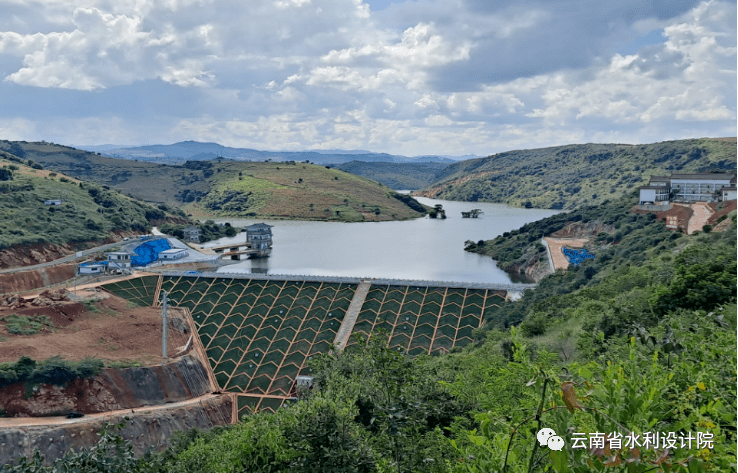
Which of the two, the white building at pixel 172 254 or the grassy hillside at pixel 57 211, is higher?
the grassy hillside at pixel 57 211

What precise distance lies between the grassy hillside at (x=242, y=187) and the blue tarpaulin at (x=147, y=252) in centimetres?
5068

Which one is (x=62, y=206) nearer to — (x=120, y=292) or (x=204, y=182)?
(x=120, y=292)

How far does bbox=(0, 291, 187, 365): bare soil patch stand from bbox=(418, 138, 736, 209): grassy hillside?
93.1 meters

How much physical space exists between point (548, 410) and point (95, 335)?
127ft

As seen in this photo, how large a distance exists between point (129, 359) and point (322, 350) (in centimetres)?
1260

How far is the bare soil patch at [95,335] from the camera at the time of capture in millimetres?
33438

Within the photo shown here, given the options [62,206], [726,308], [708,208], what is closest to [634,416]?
[726,308]

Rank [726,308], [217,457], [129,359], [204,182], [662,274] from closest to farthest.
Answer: [217,457]
[726,308]
[662,274]
[129,359]
[204,182]

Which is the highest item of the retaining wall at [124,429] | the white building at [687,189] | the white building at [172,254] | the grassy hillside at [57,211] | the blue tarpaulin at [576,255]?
the white building at [687,189]

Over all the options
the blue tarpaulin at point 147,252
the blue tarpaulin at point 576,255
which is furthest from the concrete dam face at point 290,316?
the blue tarpaulin at point 576,255

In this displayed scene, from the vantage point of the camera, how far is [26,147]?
175500 millimetres

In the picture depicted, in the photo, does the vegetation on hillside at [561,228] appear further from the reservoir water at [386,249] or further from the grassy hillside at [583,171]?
the grassy hillside at [583,171]

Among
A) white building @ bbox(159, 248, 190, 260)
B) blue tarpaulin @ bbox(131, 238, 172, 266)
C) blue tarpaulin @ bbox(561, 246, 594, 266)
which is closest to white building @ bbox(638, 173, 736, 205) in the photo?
blue tarpaulin @ bbox(561, 246, 594, 266)

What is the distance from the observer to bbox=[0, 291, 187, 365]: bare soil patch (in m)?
33.4
